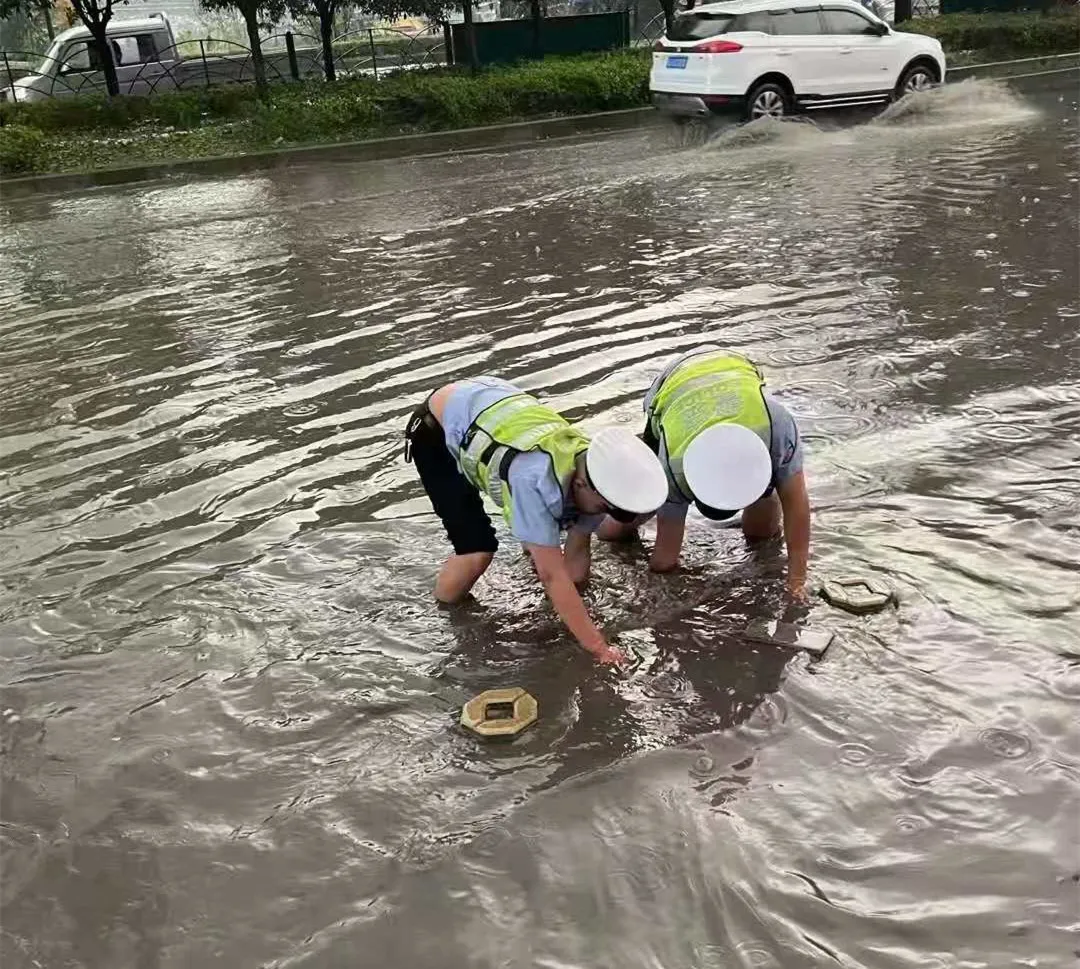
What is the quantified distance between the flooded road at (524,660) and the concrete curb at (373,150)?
7820 millimetres

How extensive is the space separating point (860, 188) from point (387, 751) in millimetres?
9384

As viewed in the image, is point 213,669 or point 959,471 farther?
point 959,471

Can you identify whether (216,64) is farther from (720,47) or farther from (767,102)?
(767,102)

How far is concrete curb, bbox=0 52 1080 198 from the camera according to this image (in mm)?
14825

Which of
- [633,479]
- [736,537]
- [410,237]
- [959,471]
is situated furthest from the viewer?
[410,237]

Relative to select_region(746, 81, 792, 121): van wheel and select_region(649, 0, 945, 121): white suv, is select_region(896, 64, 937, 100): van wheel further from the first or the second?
select_region(746, 81, 792, 121): van wheel

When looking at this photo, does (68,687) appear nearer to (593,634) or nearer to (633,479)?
(593,634)

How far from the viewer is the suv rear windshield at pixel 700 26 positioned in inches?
543

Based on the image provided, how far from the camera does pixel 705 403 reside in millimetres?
3594

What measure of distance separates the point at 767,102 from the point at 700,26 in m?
1.39

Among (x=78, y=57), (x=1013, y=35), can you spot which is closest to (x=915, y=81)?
(x=1013, y=35)

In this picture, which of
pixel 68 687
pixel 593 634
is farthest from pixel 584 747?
pixel 68 687

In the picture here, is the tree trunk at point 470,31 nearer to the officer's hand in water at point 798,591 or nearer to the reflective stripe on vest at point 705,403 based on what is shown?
the reflective stripe on vest at point 705,403

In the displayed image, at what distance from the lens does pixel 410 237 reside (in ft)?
32.8
